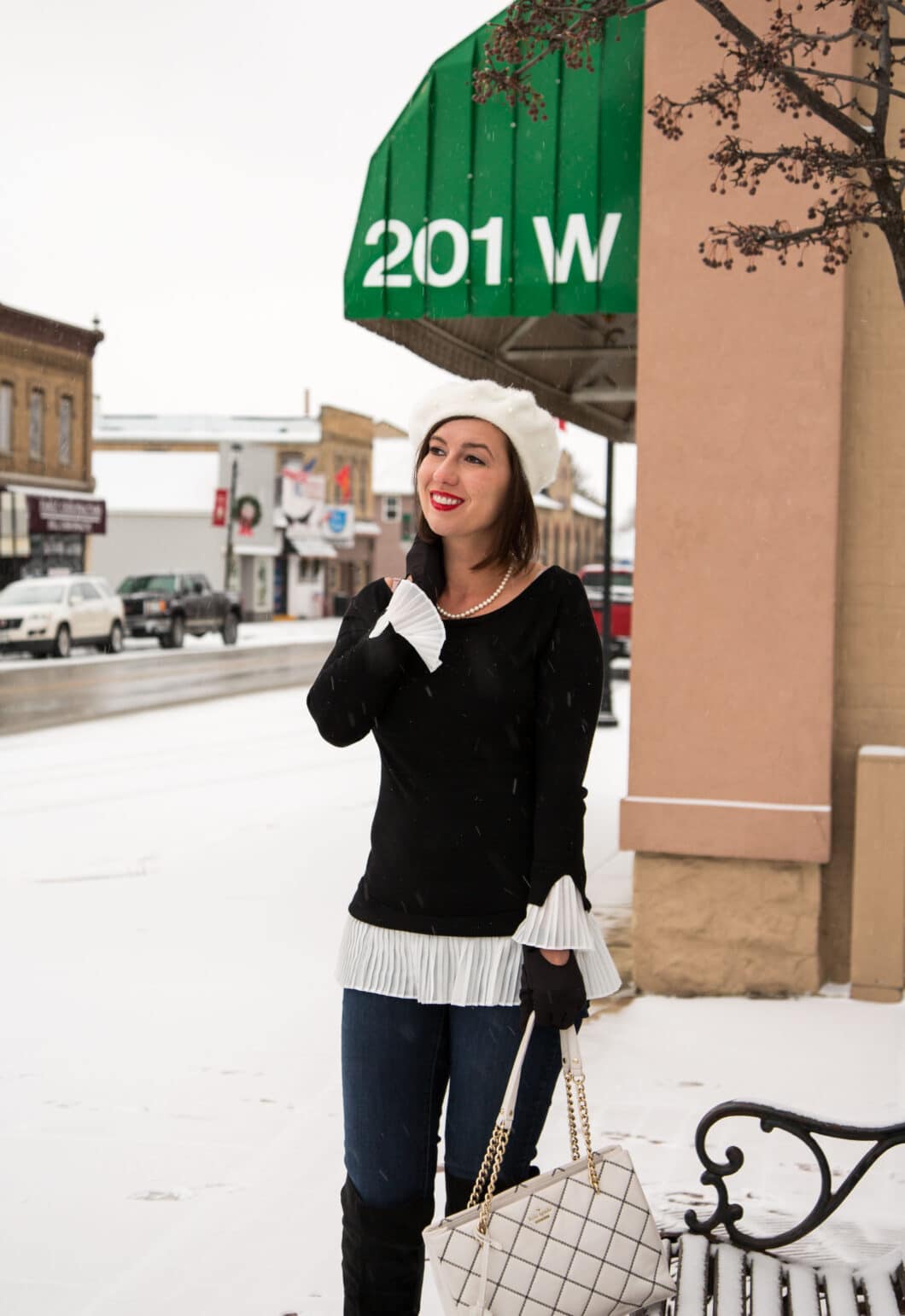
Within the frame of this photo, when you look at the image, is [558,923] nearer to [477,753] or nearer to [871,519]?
[477,753]

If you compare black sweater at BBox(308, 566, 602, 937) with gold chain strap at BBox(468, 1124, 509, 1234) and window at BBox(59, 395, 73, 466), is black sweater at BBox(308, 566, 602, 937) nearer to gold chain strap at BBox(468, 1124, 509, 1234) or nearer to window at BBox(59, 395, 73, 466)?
gold chain strap at BBox(468, 1124, 509, 1234)

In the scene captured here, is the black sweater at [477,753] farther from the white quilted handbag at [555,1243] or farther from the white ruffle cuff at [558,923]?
the white quilted handbag at [555,1243]

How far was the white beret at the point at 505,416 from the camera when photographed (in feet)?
9.30

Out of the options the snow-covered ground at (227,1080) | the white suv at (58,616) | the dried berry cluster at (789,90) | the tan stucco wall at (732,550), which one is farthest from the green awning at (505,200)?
the white suv at (58,616)

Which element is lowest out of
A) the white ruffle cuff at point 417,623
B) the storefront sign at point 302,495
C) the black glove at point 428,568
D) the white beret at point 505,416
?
the white ruffle cuff at point 417,623

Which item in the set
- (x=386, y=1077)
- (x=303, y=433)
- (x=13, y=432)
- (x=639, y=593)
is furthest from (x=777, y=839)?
(x=303, y=433)

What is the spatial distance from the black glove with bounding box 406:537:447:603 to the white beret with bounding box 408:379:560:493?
0.21m

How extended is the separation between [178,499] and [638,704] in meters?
56.1

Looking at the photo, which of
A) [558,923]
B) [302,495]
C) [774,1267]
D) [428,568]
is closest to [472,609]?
[428,568]

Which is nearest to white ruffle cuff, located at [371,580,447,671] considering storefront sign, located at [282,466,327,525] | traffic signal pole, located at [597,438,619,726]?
traffic signal pole, located at [597,438,619,726]

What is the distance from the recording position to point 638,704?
19.9 feet

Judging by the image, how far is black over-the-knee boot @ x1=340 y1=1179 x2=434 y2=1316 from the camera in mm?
2744

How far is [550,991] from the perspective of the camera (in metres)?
2.57

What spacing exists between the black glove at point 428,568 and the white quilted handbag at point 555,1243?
2.67 feet
